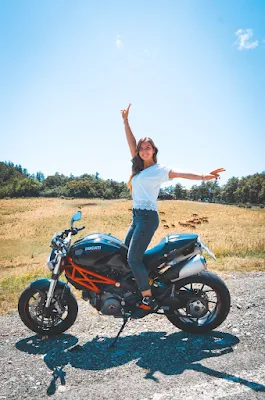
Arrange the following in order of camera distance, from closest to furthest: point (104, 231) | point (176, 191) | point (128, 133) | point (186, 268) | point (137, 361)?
point (137, 361) < point (186, 268) < point (128, 133) < point (104, 231) < point (176, 191)

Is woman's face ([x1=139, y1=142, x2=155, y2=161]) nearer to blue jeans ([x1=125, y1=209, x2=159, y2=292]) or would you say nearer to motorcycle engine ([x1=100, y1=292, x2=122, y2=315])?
blue jeans ([x1=125, y1=209, x2=159, y2=292])

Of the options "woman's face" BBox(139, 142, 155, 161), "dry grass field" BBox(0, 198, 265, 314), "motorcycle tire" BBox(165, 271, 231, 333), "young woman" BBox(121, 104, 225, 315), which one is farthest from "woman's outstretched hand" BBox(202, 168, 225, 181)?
"dry grass field" BBox(0, 198, 265, 314)

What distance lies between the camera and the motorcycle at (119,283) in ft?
14.5

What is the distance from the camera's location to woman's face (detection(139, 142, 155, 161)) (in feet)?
14.4

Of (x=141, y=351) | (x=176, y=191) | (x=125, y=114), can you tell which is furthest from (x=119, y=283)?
(x=176, y=191)

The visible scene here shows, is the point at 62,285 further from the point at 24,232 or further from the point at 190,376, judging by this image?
the point at 24,232

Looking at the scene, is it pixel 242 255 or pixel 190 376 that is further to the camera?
pixel 242 255

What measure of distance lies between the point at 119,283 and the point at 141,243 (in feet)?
2.58

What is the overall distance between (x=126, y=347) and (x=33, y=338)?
1.48 m

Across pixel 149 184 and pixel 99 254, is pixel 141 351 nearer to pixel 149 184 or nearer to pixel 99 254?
pixel 99 254

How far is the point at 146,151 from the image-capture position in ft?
14.4

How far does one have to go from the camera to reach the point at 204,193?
129875 mm

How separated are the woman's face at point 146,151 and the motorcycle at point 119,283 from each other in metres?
1.29

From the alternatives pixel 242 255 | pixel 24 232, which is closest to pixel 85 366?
pixel 242 255
